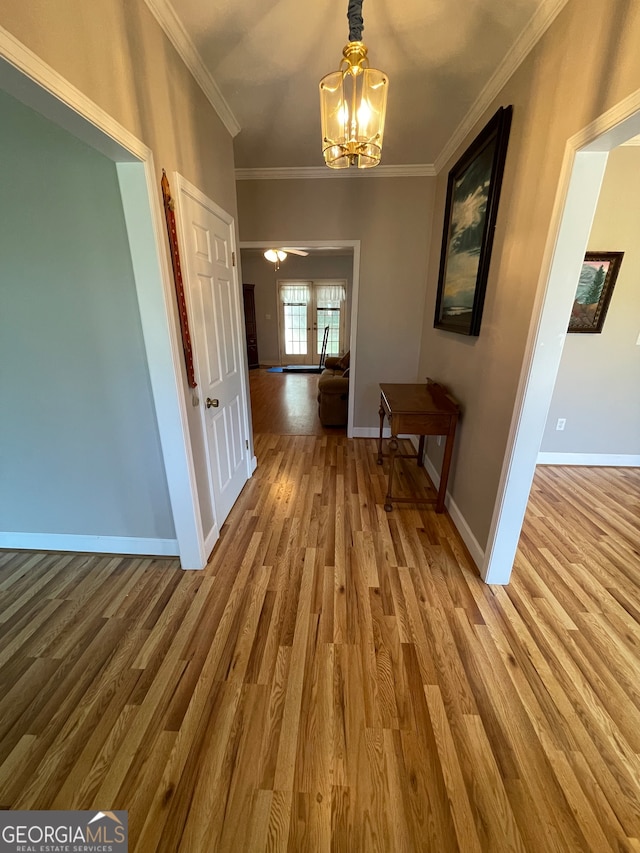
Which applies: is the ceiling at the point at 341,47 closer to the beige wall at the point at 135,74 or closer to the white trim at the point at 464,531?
the beige wall at the point at 135,74

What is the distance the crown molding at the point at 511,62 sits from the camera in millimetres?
1322

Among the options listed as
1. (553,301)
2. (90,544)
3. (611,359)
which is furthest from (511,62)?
(90,544)

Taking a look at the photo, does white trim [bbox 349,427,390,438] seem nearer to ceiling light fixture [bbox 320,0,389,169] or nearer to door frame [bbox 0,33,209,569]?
door frame [bbox 0,33,209,569]

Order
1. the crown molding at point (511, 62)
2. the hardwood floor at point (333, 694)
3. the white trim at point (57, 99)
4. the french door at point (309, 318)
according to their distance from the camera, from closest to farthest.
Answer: the white trim at point (57, 99)
the hardwood floor at point (333, 694)
the crown molding at point (511, 62)
the french door at point (309, 318)

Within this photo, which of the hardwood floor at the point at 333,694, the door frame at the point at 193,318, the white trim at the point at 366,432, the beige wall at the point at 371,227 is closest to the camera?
the hardwood floor at the point at 333,694

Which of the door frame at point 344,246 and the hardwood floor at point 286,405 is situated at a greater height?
the door frame at point 344,246

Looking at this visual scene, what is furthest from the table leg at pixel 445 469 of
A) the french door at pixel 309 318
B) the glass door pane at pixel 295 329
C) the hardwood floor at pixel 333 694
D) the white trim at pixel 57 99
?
the glass door pane at pixel 295 329

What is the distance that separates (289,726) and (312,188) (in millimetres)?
3906

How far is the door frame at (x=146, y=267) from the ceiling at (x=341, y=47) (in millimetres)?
720

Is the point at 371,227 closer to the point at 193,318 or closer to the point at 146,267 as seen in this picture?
the point at 193,318

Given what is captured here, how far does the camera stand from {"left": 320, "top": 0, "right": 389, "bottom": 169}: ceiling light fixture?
1063 mm

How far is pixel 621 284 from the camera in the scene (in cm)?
270

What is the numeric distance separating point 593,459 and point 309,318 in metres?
6.90

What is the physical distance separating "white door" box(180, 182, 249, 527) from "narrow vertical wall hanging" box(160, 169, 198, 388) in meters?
0.07
